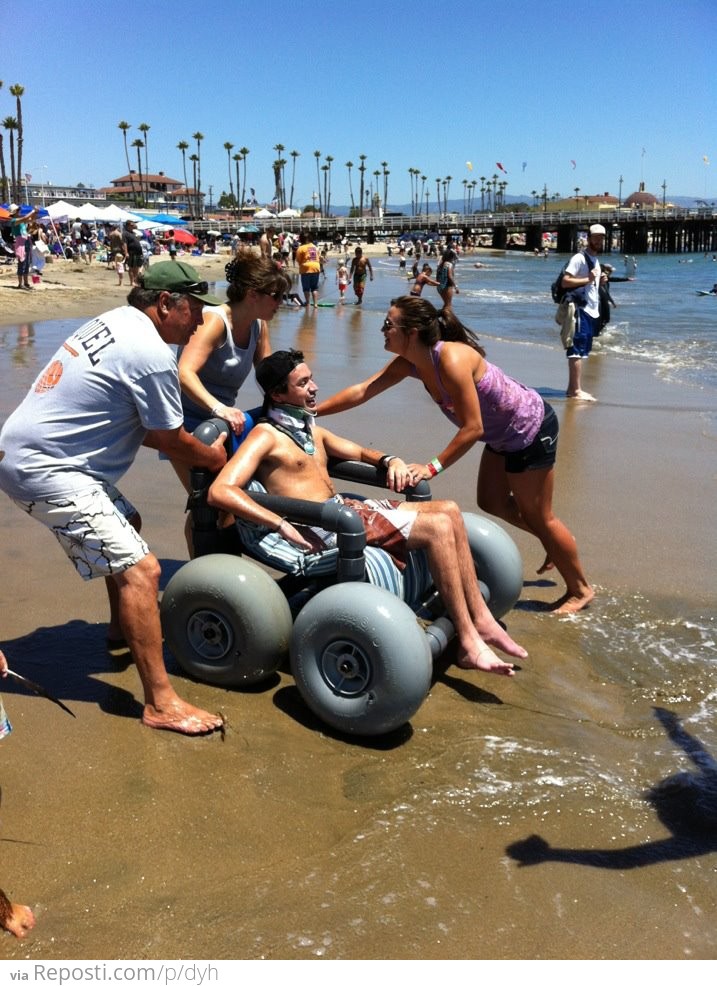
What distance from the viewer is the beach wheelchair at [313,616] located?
3.40 metres

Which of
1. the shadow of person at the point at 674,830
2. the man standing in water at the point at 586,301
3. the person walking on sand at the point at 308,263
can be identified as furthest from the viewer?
the person walking on sand at the point at 308,263

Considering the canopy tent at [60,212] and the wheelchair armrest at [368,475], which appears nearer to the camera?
the wheelchair armrest at [368,475]

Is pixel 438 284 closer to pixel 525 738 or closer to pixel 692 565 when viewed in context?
pixel 692 565

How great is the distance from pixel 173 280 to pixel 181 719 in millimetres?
1687

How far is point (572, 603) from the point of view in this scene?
4973mm

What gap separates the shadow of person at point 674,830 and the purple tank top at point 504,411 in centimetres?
173

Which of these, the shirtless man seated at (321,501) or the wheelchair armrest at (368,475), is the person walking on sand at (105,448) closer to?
the shirtless man seated at (321,501)

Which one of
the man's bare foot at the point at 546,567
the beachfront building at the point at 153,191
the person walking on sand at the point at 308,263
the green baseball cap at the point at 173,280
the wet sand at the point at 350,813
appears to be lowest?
the wet sand at the point at 350,813

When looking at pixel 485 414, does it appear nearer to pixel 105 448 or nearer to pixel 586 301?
pixel 105 448

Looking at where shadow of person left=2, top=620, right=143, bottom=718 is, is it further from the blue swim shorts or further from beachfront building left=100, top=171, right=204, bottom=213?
beachfront building left=100, top=171, right=204, bottom=213

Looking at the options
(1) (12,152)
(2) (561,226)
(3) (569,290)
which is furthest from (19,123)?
(3) (569,290)

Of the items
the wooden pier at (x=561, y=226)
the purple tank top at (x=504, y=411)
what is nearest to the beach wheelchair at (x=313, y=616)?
the purple tank top at (x=504, y=411)
